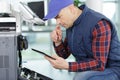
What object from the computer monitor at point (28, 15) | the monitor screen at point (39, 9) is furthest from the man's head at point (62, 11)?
the monitor screen at point (39, 9)

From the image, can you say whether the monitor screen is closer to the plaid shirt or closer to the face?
the face

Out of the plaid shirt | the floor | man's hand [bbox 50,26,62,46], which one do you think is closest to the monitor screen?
man's hand [bbox 50,26,62,46]

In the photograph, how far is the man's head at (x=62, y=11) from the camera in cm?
151

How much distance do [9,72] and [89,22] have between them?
26.2 inches

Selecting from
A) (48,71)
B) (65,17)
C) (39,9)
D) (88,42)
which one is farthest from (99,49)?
(48,71)

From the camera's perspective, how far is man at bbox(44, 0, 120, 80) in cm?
149

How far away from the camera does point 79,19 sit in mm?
1565

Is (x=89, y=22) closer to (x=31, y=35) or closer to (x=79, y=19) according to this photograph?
(x=79, y=19)

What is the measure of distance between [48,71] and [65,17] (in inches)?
129

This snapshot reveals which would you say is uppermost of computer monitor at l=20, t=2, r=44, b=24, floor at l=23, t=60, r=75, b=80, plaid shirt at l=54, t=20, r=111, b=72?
computer monitor at l=20, t=2, r=44, b=24

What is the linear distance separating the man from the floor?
2.45 metres

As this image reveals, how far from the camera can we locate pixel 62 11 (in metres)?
1.53

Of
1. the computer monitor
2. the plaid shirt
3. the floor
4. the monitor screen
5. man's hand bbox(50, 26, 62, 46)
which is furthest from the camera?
the floor

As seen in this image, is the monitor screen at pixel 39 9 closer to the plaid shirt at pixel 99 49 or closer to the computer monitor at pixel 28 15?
the computer monitor at pixel 28 15
